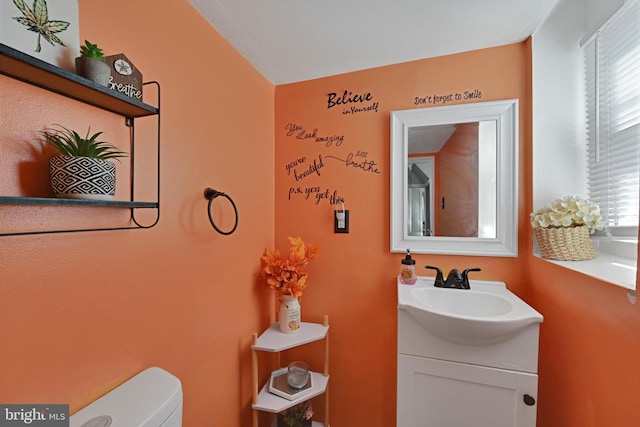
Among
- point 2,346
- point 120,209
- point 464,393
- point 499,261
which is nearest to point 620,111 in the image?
point 499,261

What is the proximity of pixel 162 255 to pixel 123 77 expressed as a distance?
548 millimetres

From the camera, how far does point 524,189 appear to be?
1.26m

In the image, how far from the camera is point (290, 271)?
54.2 inches

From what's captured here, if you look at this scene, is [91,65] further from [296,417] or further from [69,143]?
[296,417]

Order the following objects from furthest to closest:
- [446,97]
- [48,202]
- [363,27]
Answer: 1. [446,97]
2. [363,27]
3. [48,202]

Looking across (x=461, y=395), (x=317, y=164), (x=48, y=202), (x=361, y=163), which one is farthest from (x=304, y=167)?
(x=461, y=395)

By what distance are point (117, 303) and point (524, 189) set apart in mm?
1727

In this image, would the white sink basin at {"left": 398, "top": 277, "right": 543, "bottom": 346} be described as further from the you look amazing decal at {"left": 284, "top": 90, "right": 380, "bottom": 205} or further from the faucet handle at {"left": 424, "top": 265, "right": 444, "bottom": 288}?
the you look amazing decal at {"left": 284, "top": 90, "right": 380, "bottom": 205}

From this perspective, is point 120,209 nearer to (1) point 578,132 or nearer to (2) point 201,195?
(2) point 201,195

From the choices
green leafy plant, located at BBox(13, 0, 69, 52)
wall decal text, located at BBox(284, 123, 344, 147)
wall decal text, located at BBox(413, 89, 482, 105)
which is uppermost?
wall decal text, located at BBox(413, 89, 482, 105)

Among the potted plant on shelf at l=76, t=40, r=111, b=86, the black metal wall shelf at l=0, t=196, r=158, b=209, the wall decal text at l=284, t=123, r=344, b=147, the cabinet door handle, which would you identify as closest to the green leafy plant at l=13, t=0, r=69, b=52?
the potted plant on shelf at l=76, t=40, r=111, b=86

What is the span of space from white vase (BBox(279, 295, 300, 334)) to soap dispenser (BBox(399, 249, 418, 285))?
603 millimetres

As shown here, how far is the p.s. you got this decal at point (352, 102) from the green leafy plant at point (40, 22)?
1.19 m

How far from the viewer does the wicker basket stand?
1003 millimetres
